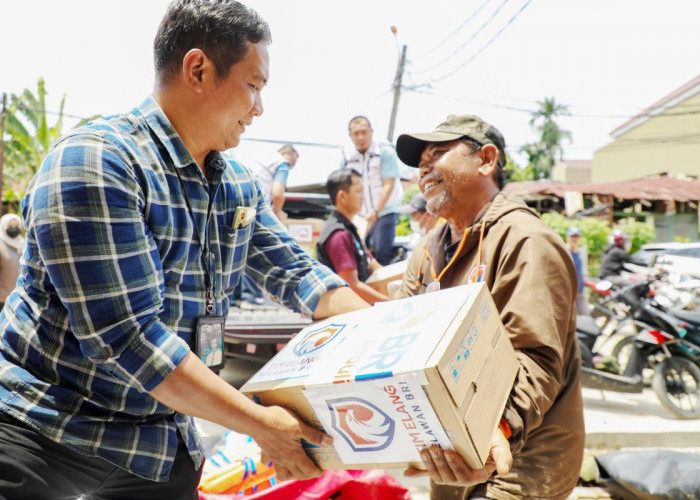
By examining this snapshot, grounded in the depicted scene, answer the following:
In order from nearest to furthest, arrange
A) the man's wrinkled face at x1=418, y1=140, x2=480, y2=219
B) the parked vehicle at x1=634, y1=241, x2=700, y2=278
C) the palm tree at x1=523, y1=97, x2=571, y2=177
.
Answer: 1. the man's wrinkled face at x1=418, y1=140, x2=480, y2=219
2. the parked vehicle at x1=634, y1=241, x2=700, y2=278
3. the palm tree at x1=523, y1=97, x2=571, y2=177

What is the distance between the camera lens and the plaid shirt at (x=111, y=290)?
1301mm

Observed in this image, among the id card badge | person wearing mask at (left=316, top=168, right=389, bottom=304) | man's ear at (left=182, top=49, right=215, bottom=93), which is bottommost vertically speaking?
person wearing mask at (left=316, top=168, right=389, bottom=304)

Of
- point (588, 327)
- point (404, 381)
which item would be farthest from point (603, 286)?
point (404, 381)

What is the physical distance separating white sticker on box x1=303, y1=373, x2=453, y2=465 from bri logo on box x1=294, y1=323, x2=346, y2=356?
227 millimetres

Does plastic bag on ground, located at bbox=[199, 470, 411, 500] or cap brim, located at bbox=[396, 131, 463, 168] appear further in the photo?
plastic bag on ground, located at bbox=[199, 470, 411, 500]

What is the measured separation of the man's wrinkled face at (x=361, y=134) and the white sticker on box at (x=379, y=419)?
198 inches

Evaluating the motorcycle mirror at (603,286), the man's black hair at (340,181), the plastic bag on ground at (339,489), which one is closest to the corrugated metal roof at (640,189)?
the motorcycle mirror at (603,286)

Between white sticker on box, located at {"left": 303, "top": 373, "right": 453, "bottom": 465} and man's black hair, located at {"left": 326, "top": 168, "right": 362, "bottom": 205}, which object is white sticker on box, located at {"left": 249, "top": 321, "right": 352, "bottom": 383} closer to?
white sticker on box, located at {"left": 303, "top": 373, "right": 453, "bottom": 465}

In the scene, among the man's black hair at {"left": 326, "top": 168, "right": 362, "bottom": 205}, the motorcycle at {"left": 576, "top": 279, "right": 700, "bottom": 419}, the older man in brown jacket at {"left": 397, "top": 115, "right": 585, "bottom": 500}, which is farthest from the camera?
the motorcycle at {"left": 576, "top": 279, "right": 700, "bottom": 419}

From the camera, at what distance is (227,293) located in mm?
1786

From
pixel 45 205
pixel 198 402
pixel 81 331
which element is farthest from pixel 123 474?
pixel 45 205

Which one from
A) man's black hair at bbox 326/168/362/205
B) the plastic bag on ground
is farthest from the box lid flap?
man's black hair at bbox 326/168/362/205

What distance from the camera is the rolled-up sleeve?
129 centimetres

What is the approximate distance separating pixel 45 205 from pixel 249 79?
0.64 metres
